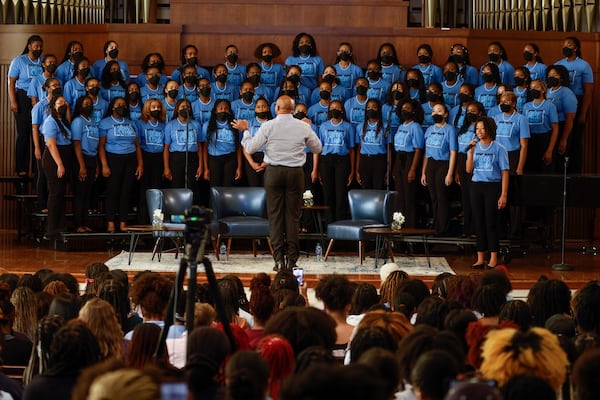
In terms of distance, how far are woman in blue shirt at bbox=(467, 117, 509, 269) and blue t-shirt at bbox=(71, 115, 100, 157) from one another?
4213 mm

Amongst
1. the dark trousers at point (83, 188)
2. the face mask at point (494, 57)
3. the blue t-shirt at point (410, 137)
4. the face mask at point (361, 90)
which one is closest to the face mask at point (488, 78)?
the face mask at point (494, 57)

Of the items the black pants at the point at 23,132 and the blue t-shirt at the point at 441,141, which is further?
the black pants at the point at 23,132

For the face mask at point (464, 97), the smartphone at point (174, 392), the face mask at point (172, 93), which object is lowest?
the smartphone at point (174, 392)

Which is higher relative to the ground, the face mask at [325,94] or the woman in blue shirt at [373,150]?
the face mask at [325,94]

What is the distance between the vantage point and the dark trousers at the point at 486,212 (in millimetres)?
11109

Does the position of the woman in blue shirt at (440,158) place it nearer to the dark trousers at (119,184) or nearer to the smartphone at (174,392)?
the dark trousers at (119,184)

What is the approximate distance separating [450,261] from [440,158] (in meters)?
1.19

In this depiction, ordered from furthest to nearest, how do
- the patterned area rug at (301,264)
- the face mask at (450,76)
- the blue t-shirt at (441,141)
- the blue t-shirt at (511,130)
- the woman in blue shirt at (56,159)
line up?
the face mask at (450,76) < the woman in blue shirt at (56,159) < the blue t-shirt at (441,141) < the blue t-shirt at (511,130) < the patterned area rug at (301,264)

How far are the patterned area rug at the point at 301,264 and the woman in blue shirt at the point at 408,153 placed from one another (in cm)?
85

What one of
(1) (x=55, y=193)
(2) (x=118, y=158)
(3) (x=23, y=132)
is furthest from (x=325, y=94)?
(3) (x=23, y=132)

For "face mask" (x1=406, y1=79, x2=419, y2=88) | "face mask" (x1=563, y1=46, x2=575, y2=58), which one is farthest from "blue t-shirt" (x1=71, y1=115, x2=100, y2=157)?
"face mask" (x1=563, y1=46, x2=575, y2=58)

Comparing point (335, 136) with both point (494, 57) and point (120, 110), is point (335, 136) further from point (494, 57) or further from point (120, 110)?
point (120, 110)

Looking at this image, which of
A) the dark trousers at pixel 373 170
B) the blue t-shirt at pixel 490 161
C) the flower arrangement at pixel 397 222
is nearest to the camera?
the blue t-shirt at pixel 490 161

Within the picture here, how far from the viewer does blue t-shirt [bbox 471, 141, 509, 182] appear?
11031 mm
